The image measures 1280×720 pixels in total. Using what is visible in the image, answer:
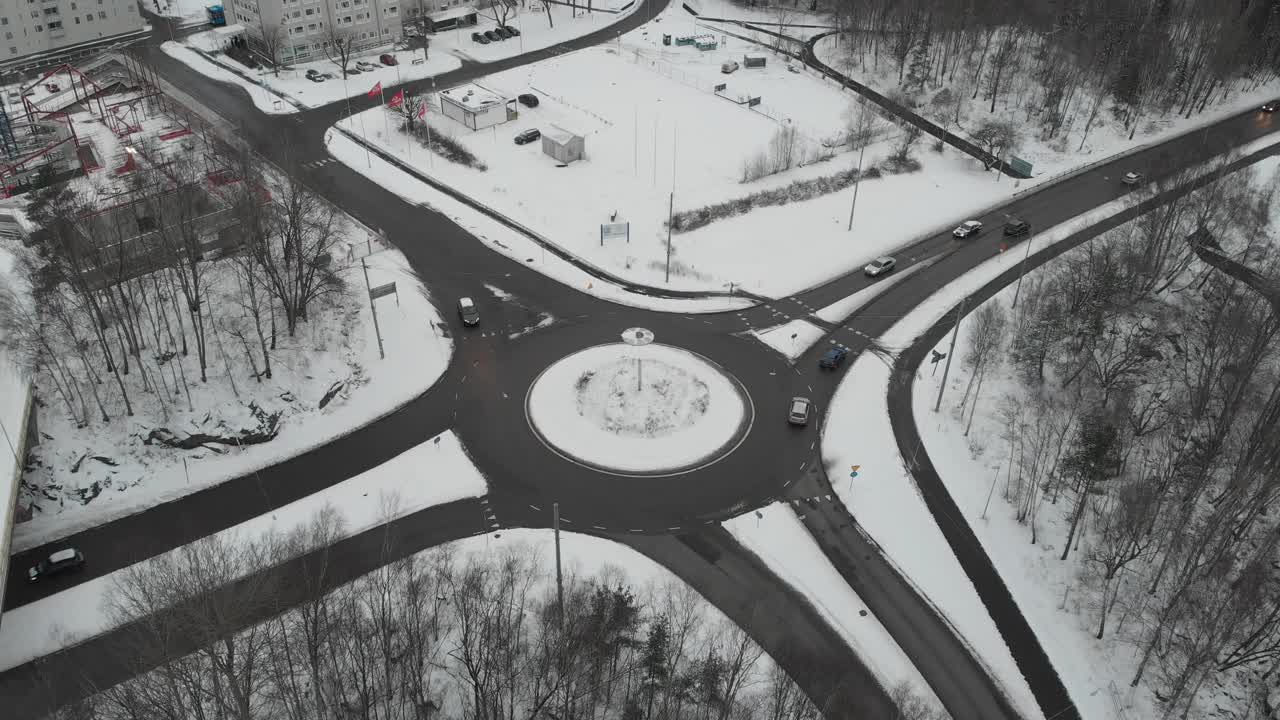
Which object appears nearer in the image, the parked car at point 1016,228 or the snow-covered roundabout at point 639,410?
the snow-covered roundabout at point 639,410

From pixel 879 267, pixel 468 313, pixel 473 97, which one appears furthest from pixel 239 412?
pixel 473 97

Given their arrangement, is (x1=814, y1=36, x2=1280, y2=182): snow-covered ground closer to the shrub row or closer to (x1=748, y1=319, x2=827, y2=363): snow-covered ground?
the shrub row

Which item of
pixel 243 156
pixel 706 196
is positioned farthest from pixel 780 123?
pixel 243 156

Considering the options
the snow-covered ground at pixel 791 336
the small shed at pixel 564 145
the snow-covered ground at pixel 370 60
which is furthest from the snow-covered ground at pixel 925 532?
the snow-covered ground at pixel 370 60

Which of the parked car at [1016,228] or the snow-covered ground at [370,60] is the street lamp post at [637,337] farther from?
the snow-covered ground at [370,60]

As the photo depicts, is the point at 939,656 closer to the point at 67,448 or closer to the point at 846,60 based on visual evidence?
the point at 67,448
